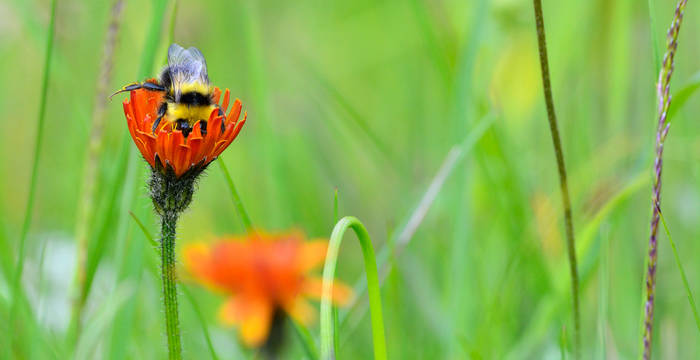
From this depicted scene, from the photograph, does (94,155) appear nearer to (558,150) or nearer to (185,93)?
(185,93)

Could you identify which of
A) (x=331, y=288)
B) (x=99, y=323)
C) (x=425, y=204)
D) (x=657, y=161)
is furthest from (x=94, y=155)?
(x=657, y=161)

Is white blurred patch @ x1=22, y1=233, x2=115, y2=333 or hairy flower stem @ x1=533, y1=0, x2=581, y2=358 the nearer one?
hairy flower stem @ x1=533, y1=0, x2=581, y2=358

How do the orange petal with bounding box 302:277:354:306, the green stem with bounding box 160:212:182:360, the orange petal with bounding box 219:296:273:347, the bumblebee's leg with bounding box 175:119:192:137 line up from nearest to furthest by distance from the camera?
1. the green stem with bounding box 160:212:182:360
2. the bumblebee's leg with bounding box 175:119:192:137
3. the orange petal with bounding box 219:296:273:347
4. the orange petal with bounding box 302:277:354:306

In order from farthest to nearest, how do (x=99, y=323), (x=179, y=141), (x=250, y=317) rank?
1. (x=250, y=317)
2. (x=99, y=323)
3. (x=179, y=141)

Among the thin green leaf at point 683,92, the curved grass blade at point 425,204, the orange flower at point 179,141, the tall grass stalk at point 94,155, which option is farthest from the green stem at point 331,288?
the tall grass stalk at point 94,155

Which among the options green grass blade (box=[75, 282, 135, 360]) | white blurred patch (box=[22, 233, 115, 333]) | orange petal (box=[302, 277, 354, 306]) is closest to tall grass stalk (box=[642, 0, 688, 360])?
orange petal (box=[302, 277, 354, 306])

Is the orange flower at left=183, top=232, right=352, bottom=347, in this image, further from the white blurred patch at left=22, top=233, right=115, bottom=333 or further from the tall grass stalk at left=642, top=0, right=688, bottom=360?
the tall grass stalk at left=642, top=0, right=688, bottom=360
